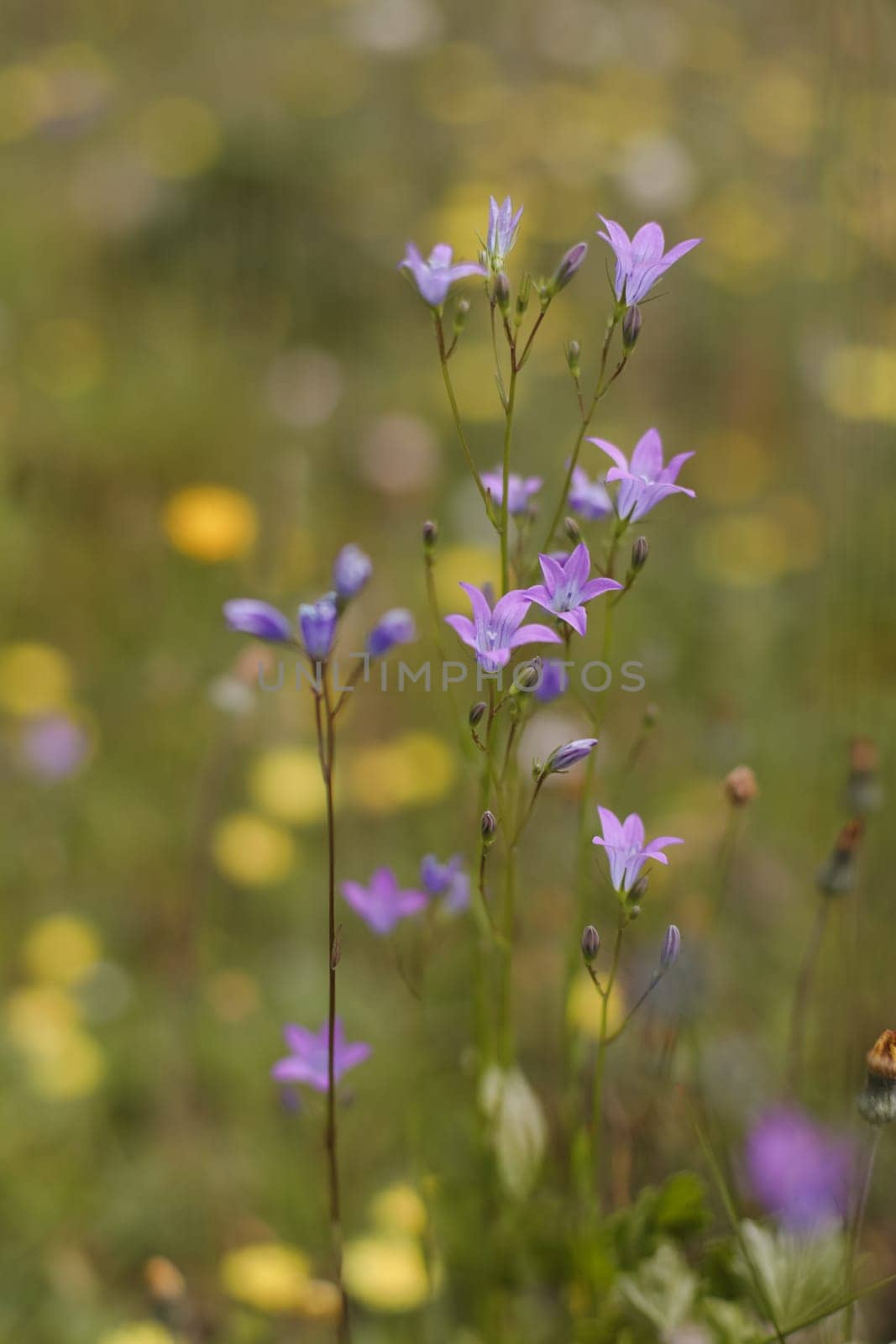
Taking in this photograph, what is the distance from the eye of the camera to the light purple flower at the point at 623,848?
73 centimetres

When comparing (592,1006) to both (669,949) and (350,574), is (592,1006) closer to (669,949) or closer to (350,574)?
(669,949)

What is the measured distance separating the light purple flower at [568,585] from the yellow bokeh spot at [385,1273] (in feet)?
2.33

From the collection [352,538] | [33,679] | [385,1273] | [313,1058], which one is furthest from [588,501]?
[352,538]

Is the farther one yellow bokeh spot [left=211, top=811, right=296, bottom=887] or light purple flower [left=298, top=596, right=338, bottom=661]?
yellow bokeh spot [left=211, top=811, right=296, bottom=887]

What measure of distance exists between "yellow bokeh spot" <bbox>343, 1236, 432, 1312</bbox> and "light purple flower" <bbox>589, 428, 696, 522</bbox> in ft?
2.41

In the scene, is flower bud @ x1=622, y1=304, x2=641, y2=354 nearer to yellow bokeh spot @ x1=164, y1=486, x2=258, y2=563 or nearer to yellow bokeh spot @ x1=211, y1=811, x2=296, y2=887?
yellow bokeh spot @ x1=211, y1=811, x2=296, y2=887

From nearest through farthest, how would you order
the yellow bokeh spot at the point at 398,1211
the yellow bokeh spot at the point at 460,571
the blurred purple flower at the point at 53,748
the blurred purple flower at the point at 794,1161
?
the blurred purple flower at the point at 794,1161, the yellow bokeh spot at the point at 398,1211, the blurred purple flower at the point at 53,748, the yellow bokeh spot at the point at 460,571

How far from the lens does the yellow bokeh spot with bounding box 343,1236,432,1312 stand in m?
1.17

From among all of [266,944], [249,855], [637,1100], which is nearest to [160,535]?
[249,855]

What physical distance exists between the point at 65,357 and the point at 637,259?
213cm

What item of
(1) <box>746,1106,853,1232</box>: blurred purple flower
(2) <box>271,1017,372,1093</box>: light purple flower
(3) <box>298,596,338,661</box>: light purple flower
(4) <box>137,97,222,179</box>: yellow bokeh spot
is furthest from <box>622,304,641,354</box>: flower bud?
(4) <box>137,97,222,179</box>: yellow bokeh spot

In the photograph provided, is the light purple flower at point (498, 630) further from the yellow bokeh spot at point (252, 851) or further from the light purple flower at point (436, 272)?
the yellow bokeh spot at point (252, 851)

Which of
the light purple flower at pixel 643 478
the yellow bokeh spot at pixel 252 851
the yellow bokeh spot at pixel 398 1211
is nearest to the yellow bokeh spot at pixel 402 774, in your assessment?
the yellow bokeh spot at pixel 252 851

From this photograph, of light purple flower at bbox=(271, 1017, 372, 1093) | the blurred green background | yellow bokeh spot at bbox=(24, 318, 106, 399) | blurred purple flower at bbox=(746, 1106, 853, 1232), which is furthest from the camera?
yellow bokeh spot at bbox=(24, 318, 106, 399)
